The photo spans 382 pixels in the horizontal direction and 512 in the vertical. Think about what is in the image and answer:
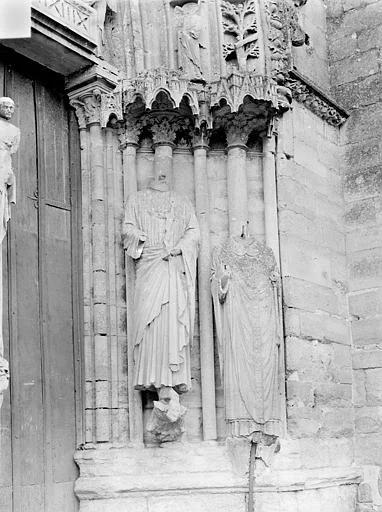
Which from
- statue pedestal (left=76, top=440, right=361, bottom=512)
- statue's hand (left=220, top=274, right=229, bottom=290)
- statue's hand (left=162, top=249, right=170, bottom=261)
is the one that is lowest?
statue pedestal (left=76, top=440, right=361, bottom=512)

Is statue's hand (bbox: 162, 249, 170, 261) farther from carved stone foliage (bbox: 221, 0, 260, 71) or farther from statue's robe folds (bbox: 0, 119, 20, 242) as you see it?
carved stone foliage (bbox: 221, 0, 260, 71)

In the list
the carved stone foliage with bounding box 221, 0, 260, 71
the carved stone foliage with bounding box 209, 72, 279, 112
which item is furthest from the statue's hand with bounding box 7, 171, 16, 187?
the carved stone foliage with bounding box 221, 0, 260, 71

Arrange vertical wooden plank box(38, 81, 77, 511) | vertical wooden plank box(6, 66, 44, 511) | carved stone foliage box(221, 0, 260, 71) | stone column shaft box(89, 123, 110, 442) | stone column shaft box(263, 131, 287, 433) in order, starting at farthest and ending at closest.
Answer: carved stone foliage box(221, 0, 260, 71)
stone column shaft box(263, 131, 287, 433)
stone column shaft box(89, 123, 110, 442)
vertical wooden plank box(38, 81, 77, 511)
vertical wooden plank box(6, 66, 44, 511)

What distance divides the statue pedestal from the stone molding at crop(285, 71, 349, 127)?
2902mm

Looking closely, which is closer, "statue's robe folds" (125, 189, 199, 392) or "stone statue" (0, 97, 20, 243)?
"stone statue" (0, 97, 20, 243)

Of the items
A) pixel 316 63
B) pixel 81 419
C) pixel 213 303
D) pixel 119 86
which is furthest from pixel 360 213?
pixel 81 419

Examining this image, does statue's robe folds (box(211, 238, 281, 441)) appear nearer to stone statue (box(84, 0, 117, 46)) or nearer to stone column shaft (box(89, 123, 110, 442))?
stone column shaft (box(89, 123, 110, 442))

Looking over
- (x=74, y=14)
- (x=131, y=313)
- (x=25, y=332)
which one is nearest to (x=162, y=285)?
(x=131, y=313)

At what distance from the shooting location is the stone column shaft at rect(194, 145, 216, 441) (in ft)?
21.4

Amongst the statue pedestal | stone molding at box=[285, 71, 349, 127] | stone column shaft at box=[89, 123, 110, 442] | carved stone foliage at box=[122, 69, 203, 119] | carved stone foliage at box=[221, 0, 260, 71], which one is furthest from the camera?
stone molding at box=[285, 71, 349, 127]

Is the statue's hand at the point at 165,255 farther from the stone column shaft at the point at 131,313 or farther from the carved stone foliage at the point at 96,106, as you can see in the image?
the carved stone foliage at the point at 96,106

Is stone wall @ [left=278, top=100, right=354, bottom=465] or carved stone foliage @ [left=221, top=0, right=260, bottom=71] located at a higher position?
carved stone foliage @ [left=221, top=0, right=260, bottom=71]

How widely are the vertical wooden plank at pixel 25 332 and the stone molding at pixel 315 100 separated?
215cm

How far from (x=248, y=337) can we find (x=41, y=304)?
4.84 feet
